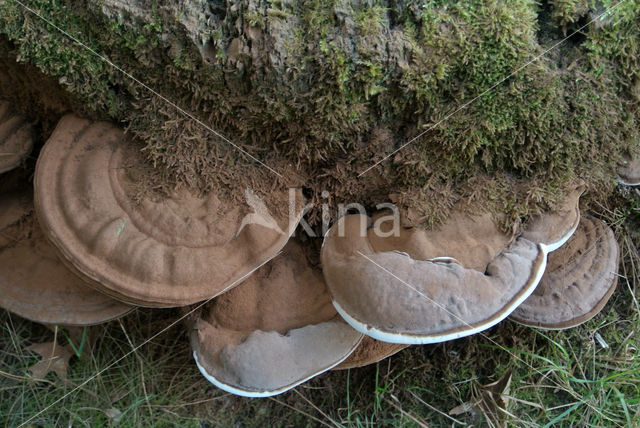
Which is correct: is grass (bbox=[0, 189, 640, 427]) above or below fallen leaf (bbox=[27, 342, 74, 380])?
below

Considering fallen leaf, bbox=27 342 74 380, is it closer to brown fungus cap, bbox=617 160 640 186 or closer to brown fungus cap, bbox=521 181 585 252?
brown fungus cap, bbox=521 181 585 252

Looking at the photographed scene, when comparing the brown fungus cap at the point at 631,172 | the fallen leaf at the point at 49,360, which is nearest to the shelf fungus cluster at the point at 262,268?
the brown fungus cap at the point at 631,172

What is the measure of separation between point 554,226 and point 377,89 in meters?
1.11

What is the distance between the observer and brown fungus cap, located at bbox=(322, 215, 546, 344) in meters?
1.92

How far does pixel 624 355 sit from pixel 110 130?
3.34m

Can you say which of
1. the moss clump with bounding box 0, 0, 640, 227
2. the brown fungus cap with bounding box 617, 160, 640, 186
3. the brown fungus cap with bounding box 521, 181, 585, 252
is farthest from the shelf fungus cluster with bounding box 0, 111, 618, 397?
the brown fungus cap with bounding box 617, 160, 640, 186

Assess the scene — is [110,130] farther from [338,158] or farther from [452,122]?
[452,122]

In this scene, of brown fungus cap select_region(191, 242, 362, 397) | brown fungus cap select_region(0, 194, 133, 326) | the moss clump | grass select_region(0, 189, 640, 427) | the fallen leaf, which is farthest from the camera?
the fallen leaf

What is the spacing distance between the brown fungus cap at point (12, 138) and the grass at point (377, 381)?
1084mm

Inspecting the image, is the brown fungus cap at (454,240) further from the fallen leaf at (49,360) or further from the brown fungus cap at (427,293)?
the fallen leaf at (49,360)

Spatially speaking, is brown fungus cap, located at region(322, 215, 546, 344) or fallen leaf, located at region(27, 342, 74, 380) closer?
brown fungus cap, located at region(322, 215, 546, 344)

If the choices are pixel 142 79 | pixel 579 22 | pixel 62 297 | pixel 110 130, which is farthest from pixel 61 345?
pixel 579 22

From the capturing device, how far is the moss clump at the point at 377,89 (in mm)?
2100

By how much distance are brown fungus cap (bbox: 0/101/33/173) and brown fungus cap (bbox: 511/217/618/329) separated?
116 inches
